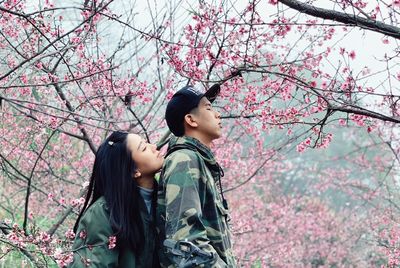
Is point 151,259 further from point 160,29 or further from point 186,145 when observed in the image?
point 160,29

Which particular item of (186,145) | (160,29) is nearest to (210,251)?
(186,145)

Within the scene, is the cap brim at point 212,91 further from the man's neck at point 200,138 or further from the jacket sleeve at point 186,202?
the jacket sleeve at point 186,202

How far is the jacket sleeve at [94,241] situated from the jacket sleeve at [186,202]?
0.23 meters

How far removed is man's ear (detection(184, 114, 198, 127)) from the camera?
2537 millimetres

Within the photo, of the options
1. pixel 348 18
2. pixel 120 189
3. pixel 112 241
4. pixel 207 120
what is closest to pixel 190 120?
pixel 207 120

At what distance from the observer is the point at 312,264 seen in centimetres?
1282

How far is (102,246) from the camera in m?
2.22

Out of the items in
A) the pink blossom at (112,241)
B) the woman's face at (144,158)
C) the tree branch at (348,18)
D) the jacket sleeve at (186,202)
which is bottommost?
the pink blossom at (112,241)

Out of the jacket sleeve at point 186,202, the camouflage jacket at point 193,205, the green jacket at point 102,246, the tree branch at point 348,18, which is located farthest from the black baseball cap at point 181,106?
the tree branch at point 348,18

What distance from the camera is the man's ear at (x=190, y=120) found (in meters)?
2.54

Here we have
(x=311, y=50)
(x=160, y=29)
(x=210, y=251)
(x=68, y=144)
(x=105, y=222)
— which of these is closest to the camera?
(x=210, y=251)

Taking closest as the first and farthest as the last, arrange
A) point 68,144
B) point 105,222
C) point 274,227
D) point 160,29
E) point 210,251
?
1. point 210,251
2. point 105,222
3. point 160,29
4. point 68,144
5. point 274,227

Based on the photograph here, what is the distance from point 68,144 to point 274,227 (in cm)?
629

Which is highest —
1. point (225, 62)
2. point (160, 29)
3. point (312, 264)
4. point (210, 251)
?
point (312, 264)
